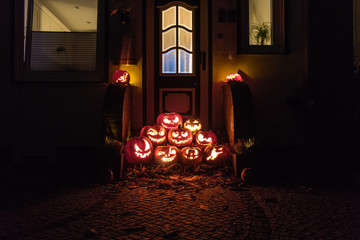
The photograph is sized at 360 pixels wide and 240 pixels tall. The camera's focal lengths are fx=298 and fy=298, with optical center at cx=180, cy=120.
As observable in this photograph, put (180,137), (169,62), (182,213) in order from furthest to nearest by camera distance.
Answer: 1. (169,62)
2. (180,137)
3. (182,213)

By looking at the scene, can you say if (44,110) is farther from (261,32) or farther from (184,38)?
(261,32)

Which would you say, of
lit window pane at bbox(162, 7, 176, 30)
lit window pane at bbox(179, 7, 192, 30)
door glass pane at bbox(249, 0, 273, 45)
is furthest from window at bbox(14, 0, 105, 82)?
door glass pane at bbox(249, 0, 273, 45)

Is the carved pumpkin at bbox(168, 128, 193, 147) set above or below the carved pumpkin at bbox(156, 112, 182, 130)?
below

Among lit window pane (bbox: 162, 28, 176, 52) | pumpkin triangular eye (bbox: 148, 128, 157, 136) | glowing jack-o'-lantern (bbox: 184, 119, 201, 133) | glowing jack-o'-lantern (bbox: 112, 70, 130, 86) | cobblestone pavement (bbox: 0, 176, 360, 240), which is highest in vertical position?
lit window pane (bbox: 162, 28, 176, 52)

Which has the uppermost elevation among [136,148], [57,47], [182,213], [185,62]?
[57,47]

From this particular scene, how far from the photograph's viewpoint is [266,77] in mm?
6516

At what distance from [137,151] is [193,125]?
4.96 ft

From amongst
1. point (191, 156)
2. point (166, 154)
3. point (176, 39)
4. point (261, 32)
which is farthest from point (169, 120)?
point (261, 32)

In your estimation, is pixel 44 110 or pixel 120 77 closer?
pixel 120 77

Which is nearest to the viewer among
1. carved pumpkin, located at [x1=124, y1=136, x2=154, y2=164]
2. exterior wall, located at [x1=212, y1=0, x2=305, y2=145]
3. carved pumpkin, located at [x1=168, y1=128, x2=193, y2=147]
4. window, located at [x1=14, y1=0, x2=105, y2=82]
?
carved pumpkin, located at [x1=124, y1=136, x2=154, y2=164]

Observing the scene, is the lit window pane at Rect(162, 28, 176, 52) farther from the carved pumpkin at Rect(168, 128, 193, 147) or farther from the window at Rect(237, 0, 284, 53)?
the carved pumpkin at Rect(168, 128, 193, 147)

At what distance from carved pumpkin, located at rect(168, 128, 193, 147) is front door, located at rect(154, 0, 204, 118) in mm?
861

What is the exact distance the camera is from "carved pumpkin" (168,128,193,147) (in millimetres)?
5715

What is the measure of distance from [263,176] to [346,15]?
378cm
